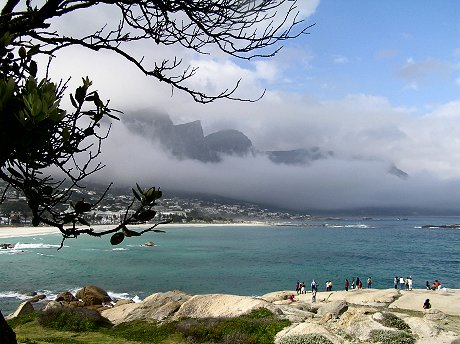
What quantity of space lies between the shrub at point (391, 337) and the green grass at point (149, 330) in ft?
14.0

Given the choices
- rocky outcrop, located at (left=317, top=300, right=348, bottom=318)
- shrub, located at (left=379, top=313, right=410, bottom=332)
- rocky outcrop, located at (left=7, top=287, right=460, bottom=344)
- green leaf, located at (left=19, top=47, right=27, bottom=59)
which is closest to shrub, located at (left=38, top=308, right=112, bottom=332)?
rocky outcrop, located at (left=7, top=287, right=460, bottom=344)

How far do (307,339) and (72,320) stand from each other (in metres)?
13.4

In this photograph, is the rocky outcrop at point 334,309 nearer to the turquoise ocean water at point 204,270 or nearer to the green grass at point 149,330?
the green grass at point 149,330

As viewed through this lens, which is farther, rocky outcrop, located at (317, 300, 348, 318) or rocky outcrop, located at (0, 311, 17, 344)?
rocky outcrop, located at (317, 300, 348, 318)

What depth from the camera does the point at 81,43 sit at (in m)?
5.25

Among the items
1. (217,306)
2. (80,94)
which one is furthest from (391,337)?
(80,94)

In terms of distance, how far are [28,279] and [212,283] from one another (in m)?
25.8

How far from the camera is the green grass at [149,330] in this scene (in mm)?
17875

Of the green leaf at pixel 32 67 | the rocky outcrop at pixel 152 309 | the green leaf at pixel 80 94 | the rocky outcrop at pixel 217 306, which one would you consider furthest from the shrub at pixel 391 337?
the green leaf at pixel 32 67

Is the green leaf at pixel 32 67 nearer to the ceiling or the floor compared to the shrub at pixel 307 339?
nearer to the ceiling

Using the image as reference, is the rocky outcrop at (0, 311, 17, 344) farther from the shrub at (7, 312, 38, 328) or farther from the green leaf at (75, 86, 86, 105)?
the shrub at (7, 312, 38, 328)

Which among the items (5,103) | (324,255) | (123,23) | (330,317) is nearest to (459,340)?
(330,317)

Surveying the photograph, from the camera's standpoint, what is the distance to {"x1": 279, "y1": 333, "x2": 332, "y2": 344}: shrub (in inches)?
619

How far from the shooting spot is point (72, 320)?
21.3 meters
